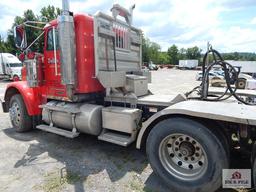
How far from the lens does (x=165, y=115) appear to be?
3.58 metres

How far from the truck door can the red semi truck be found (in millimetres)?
23

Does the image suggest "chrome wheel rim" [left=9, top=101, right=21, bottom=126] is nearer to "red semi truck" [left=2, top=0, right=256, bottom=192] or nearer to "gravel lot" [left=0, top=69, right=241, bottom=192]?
"red semi truck" [left=2, top=0, right=256, bottom=192]

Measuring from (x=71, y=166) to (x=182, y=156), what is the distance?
80.8 inches

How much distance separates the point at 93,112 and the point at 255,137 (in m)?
2.95

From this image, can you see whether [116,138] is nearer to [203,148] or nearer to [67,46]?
[203,148]

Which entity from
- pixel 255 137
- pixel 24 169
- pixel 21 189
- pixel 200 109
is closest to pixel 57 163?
pixel 24 169

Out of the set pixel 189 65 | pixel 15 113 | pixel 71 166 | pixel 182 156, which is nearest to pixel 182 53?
pixel 189 65

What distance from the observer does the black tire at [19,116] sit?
6051 mm

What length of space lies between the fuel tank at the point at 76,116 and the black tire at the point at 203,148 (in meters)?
1.54

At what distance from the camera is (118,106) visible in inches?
191

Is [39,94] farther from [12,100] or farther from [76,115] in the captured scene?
[76,115]

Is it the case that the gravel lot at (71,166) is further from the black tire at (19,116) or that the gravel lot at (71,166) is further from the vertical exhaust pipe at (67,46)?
the vertical exhaust pipe at (67,46)

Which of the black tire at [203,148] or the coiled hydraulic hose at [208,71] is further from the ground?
the coiled hydraulic hose at [208,71]

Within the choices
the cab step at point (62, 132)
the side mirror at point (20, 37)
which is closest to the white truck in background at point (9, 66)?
the side mirror at point (20, 37)
